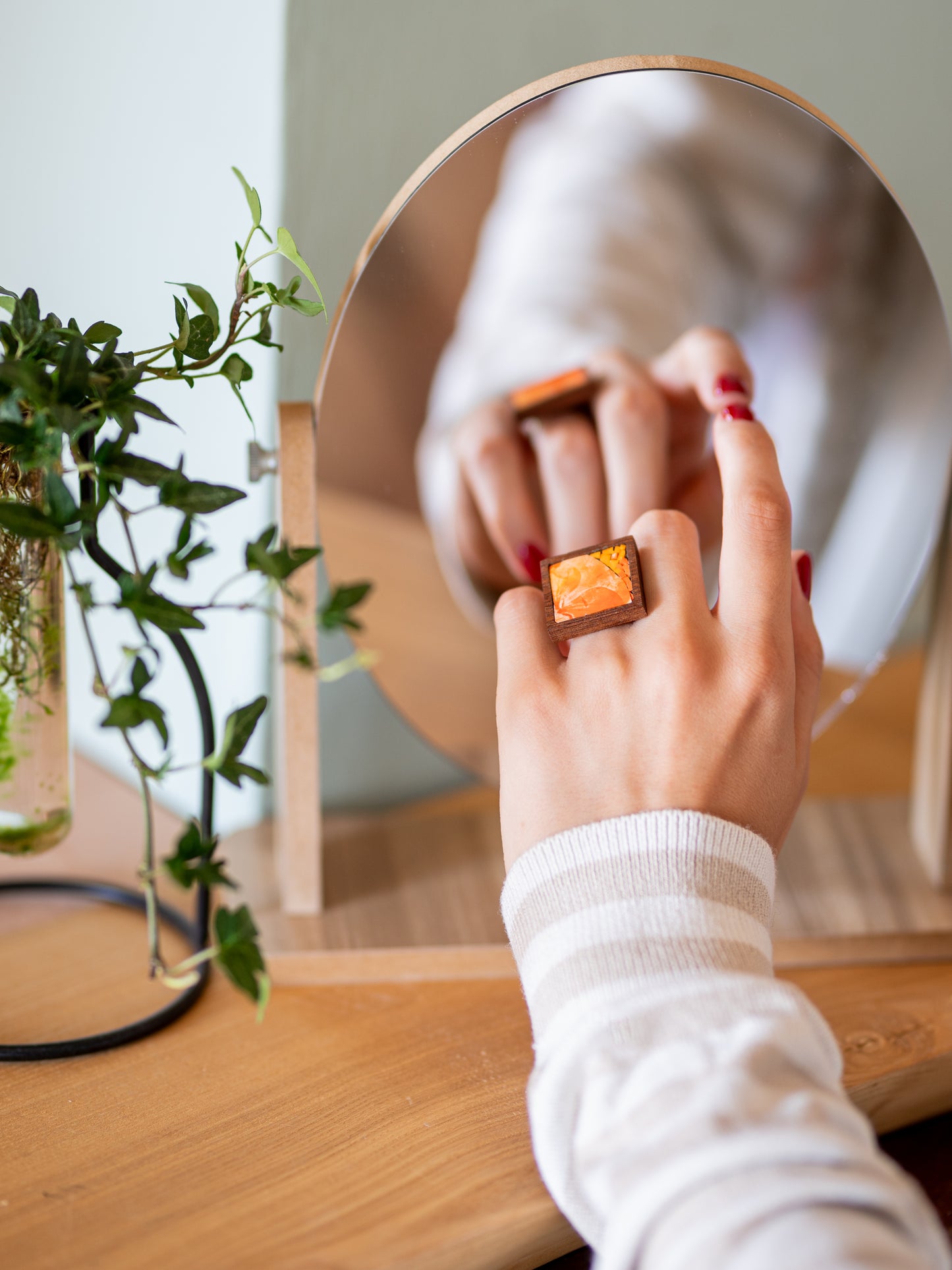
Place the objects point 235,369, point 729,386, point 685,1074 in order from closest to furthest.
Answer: point 685,1074, point 235,369, point 729,386

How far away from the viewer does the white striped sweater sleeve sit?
272mm

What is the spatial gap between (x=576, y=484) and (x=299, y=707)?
18 cm

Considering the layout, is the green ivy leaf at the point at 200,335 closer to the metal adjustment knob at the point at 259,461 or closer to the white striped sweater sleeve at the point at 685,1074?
the metal adjustment knob at the point at 259,461

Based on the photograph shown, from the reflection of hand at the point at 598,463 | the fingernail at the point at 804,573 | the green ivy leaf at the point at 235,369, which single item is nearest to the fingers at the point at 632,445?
the reflection of hand at the point at 598,463

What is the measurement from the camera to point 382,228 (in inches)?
17.4

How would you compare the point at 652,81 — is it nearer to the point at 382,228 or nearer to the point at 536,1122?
the point at 382,228

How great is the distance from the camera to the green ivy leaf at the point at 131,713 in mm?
367

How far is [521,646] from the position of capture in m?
0.40

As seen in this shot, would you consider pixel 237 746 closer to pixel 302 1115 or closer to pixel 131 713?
pixel 131 713

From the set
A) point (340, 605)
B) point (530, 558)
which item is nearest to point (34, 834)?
point (340, 605)

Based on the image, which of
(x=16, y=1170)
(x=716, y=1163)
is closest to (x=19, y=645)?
(x=16, y=1170)

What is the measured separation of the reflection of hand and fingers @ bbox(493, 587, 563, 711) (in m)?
0.15

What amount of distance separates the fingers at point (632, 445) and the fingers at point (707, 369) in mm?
11

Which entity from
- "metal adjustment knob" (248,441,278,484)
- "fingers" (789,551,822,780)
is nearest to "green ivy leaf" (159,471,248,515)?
"metal adjustment knob" (248,441,278,484)
